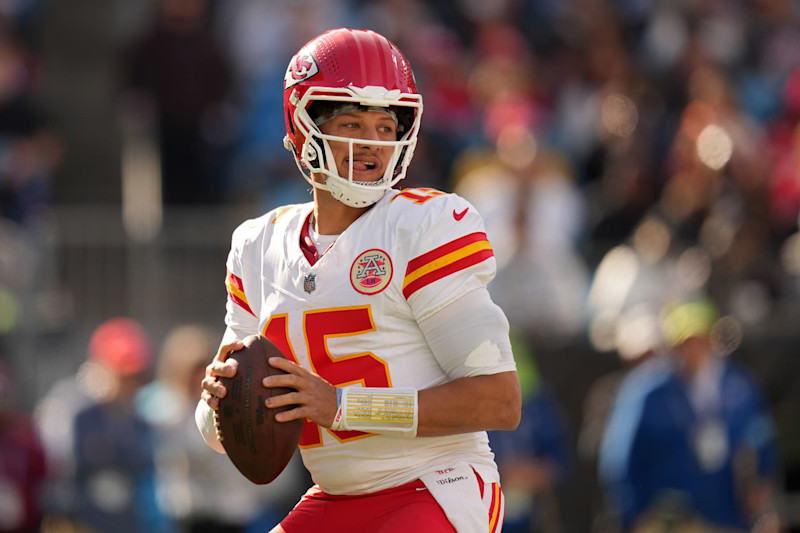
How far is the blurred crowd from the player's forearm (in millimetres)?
4318

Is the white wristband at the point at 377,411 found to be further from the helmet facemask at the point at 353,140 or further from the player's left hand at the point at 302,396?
the helmet facemask at the point at 353,140

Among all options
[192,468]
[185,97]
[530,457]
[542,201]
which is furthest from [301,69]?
[185,97]

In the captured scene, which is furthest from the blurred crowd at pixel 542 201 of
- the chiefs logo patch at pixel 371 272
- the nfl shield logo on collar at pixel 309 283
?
the chiefs logo patch at pixel 371 272

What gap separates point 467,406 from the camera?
348 centimetres

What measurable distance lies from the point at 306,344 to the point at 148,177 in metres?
5.93

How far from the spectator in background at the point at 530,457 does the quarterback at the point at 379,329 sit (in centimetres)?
410

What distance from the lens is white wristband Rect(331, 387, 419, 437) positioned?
11.3ft

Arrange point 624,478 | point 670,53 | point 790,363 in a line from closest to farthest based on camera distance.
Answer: point 624,478
point 790,363
point 670,53

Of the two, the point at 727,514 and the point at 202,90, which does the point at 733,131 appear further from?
the point at 202,90

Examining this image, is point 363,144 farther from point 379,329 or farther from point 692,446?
point 692,446

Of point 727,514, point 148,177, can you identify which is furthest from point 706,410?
point 148,177

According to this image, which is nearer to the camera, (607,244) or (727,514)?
(727,514)

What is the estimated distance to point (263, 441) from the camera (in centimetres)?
344

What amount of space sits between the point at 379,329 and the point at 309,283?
9.6 inches
